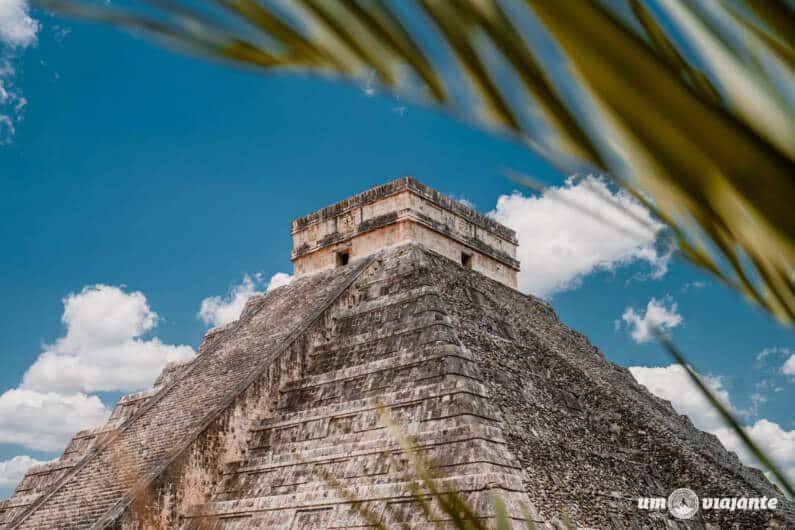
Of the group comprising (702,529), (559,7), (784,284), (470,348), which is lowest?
(784,284)

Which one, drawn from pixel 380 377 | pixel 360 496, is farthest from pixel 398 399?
pixel 360 496

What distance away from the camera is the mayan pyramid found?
363 inches

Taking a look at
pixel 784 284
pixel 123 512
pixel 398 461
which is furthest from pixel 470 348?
pixel 784 284

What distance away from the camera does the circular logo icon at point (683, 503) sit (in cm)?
1073

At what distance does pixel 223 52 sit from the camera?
64 centimetres

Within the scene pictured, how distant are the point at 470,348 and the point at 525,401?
1087mm

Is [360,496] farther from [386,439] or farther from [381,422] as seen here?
[381,422]

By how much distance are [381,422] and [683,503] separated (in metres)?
4.82

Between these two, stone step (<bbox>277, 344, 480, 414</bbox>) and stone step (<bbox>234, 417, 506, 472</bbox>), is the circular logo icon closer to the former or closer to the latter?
stone step (<bbox>234, 417, 506, 472</bbox>)

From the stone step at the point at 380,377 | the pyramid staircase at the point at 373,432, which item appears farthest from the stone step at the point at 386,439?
the stone step at the point at 380,377

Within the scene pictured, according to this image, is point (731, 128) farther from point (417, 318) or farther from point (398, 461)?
point (417, 318)

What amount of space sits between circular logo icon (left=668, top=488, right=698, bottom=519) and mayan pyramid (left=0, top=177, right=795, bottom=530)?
14 cm

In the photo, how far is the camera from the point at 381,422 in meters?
9.74

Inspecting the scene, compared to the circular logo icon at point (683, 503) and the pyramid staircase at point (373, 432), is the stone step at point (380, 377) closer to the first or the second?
the pyramid staircase at point (373, 432)
